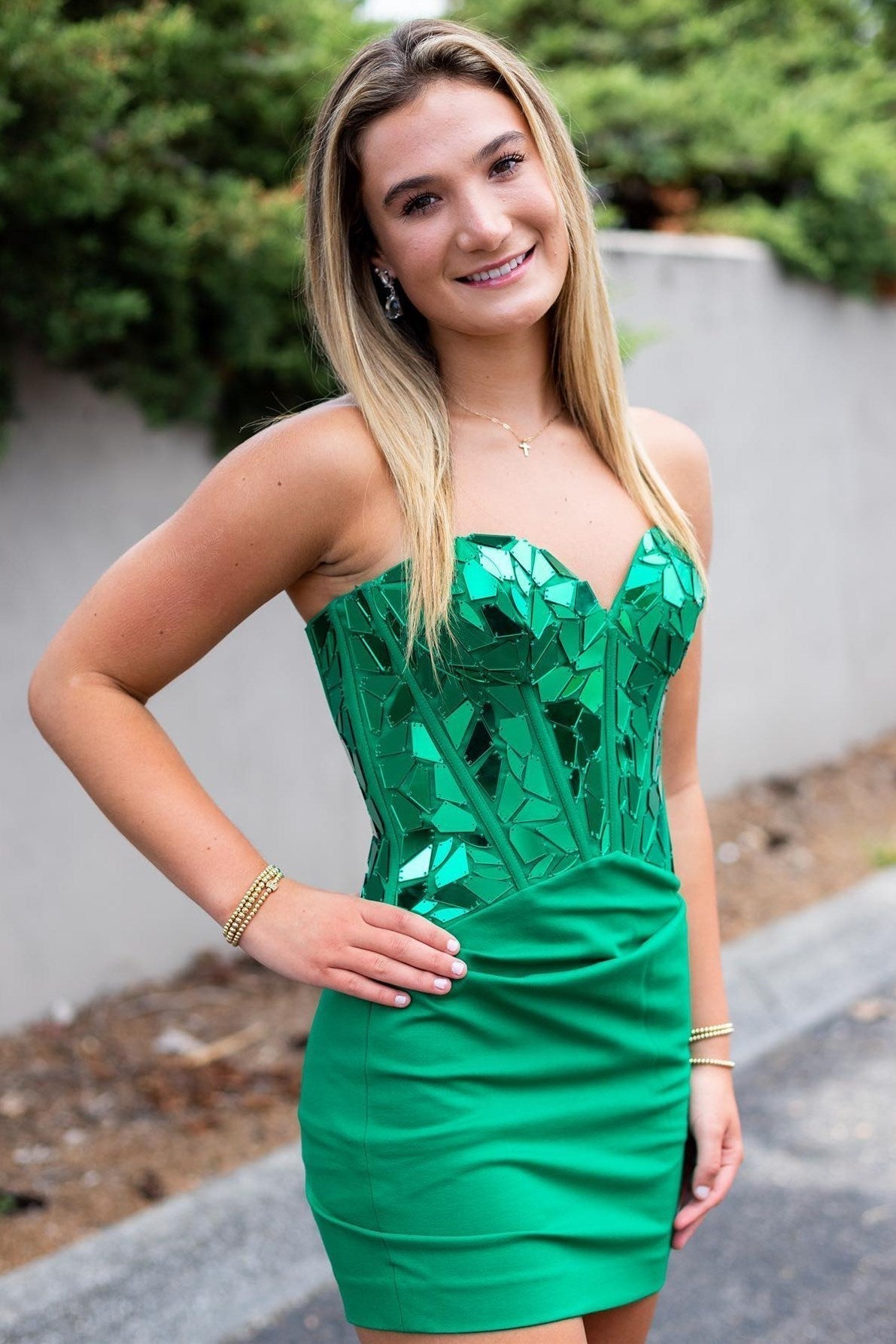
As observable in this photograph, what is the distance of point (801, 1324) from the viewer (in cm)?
314

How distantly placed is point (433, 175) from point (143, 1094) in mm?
2822

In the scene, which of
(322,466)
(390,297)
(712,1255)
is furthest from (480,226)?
(712,1255)

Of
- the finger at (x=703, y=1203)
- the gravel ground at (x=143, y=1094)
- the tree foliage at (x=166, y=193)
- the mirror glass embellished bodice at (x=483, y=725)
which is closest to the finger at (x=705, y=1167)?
the finger at (x=703, y=1203)

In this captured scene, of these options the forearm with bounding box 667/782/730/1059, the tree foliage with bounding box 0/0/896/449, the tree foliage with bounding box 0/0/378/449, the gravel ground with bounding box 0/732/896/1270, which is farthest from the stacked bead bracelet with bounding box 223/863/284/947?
the tree foliage with bounding box 0/0/378/449

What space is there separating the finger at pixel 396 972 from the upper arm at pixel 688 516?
63 centimetres

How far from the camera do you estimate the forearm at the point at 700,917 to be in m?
2.18

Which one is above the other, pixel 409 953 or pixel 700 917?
pixel 409 953

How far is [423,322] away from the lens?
6.79 feet

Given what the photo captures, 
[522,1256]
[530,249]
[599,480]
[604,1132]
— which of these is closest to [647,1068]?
[604,1132]

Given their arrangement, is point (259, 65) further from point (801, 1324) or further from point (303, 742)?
point (801, 1324)

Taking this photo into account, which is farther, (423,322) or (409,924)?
(423,322)

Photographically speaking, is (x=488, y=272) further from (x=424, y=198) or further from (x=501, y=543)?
(x=501, y=543)

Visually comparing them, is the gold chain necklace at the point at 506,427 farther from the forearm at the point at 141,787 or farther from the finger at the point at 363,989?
the finger at the point at 363,989

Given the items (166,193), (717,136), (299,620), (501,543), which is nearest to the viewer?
(501,543)
